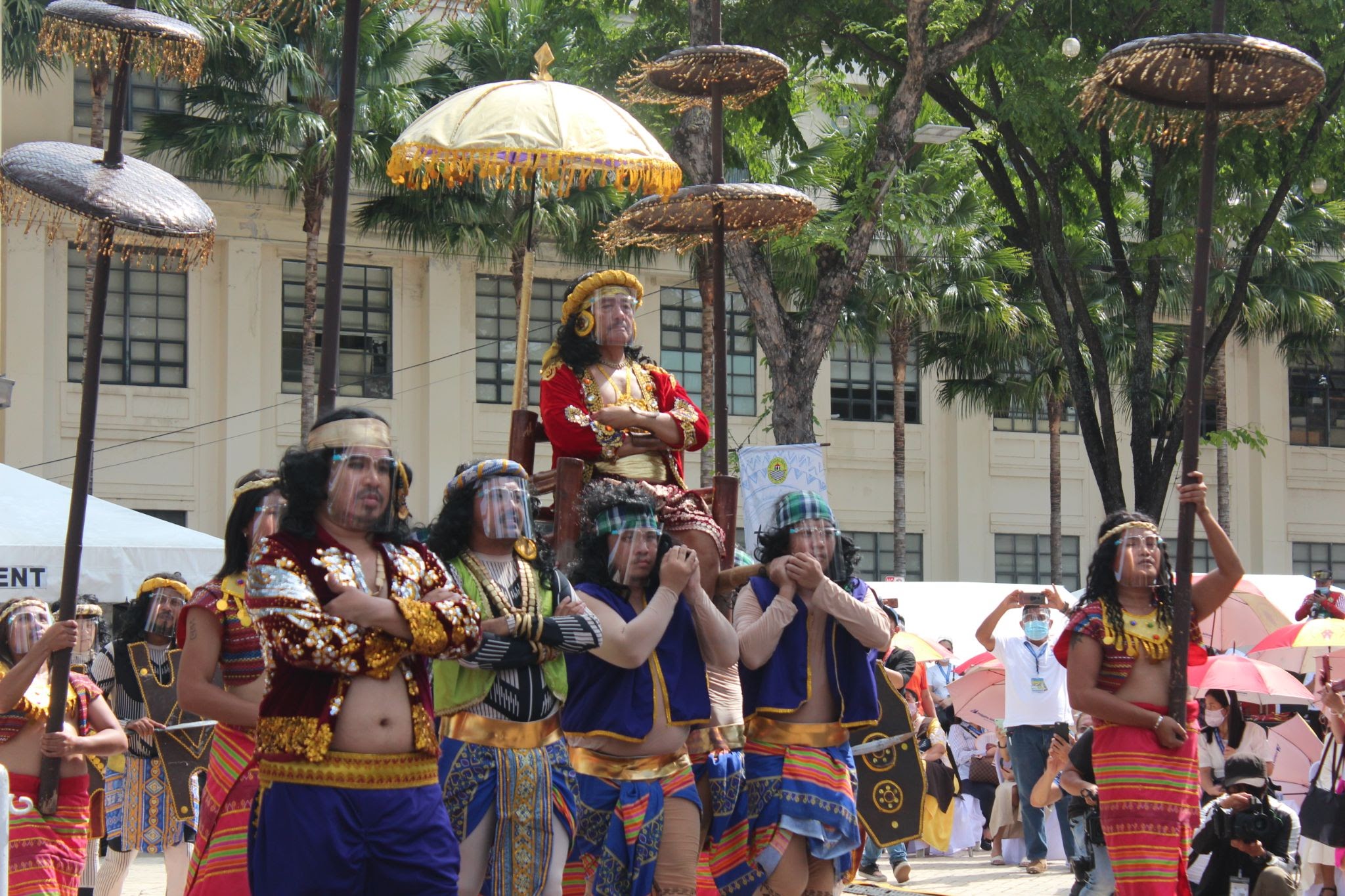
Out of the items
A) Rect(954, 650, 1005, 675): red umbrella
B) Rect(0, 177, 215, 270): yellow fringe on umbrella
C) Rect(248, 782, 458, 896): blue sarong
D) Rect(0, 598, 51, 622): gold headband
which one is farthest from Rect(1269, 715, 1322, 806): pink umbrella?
Rect(248, 782, 458, 896): blue sarong

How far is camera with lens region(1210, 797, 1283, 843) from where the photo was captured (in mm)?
8680

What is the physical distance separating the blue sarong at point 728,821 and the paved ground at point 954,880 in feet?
14.1

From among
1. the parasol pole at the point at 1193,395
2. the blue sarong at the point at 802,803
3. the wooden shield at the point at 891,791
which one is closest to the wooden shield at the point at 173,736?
the blue sarong at the point at 802,803

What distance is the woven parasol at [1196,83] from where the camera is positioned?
727 cm

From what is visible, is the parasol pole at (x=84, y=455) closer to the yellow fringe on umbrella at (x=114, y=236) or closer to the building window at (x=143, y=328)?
the yellow fringe on umbrella at (x=114, y=236)

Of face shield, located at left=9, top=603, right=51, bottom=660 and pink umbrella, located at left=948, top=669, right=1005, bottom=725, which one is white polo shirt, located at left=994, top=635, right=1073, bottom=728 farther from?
face shield, located at left=9, top=603, right=51, bottom=660

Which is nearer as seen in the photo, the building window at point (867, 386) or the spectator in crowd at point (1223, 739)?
the spectator in crowd at point (1223, 739)

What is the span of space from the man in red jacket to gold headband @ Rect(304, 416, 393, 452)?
8.08ft

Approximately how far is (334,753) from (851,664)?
3.09 meters

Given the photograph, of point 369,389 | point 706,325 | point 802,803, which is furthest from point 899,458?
point 802,803

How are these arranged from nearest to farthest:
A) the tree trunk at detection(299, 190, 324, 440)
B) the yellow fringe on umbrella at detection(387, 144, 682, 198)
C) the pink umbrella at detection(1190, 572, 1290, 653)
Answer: the yellow fringe on umbrella at detection(387, 144, 682, 198) < the pink umbrella at detection(1190, 572, 1290, 653) < the tree trunk at detection(299, 190, 324, 440)

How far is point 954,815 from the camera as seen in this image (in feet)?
48.9

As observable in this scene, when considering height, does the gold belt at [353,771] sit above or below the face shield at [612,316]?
below

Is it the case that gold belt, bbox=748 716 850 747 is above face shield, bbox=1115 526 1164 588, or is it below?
below
